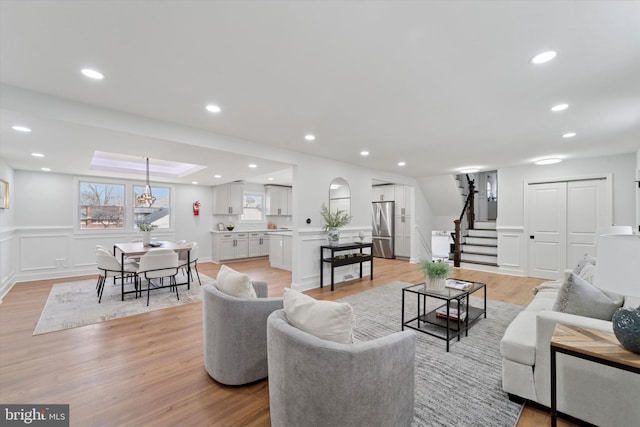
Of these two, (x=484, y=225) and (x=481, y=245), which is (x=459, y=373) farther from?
(x=484, y=225)

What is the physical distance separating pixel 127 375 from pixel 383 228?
7.65 m

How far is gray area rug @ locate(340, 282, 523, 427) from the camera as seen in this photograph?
6.06ft

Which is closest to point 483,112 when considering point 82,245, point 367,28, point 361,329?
point 367,28

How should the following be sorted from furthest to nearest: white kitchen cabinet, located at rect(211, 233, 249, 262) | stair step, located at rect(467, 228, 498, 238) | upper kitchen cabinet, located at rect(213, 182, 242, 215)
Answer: upper kitchen cabinet, located at rect(213, 182, 242, 215) < white kitchen cabinet, located at rect(211, 233, 249, 262) < stair step, located at rect(467, 228, 498, 238)

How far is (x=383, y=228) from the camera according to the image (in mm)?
8906

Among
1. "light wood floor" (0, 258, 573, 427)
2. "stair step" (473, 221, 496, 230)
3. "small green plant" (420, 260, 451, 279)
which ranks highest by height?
"stair step" (473, 221, 496, 230)

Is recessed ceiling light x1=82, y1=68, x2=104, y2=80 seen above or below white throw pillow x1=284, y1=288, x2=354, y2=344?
above

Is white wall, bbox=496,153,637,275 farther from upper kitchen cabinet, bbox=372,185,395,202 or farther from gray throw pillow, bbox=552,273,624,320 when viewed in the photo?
gray throw pillow, bbox=552,273,624,320

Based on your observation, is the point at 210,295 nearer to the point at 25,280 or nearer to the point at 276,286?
the point at 276,286

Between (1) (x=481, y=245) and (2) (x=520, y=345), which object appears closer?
(2) (x=520, y=345)

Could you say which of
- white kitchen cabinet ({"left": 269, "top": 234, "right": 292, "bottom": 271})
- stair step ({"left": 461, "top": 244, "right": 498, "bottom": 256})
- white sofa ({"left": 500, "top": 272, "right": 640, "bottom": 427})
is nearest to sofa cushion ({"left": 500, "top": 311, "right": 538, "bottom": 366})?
white sofa ({"left": 500, "top": 272, "right": 640, "bottom": 427})

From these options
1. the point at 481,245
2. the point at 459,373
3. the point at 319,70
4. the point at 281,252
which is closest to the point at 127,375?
the point at 459,373

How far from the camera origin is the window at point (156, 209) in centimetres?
701

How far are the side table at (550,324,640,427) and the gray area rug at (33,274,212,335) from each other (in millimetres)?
4435
